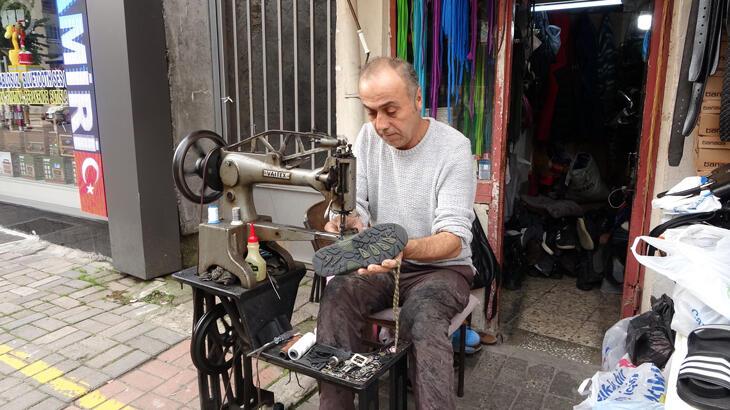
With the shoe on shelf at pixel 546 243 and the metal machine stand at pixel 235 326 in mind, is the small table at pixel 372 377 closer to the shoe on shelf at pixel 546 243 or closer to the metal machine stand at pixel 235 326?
the metal machine stand at pixel 235 326

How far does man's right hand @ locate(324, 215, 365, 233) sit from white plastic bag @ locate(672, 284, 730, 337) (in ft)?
3.75

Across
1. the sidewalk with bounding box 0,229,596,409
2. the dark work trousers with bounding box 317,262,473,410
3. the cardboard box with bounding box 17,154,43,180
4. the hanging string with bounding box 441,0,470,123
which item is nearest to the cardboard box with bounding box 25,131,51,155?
the cardboard box with bounding box 17,154,43,180

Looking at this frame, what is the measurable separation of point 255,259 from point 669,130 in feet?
6.75

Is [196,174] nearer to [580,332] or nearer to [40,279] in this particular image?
[580,332]

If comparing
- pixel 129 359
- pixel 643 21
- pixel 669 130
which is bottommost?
pixel 129 359

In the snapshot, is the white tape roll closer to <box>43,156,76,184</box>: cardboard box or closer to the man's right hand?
the man's right hand

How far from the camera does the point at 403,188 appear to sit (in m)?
2.19

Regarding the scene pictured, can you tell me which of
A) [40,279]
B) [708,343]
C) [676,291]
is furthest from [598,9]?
[40,279]

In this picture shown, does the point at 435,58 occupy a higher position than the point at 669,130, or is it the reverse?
the point at 435,58

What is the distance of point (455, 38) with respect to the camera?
292cm

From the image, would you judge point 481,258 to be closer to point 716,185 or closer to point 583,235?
point 716,185

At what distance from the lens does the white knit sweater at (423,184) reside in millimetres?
2041

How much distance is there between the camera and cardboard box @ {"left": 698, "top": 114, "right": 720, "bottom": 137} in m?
2.15

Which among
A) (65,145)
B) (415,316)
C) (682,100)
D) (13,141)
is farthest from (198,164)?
(13,141)
